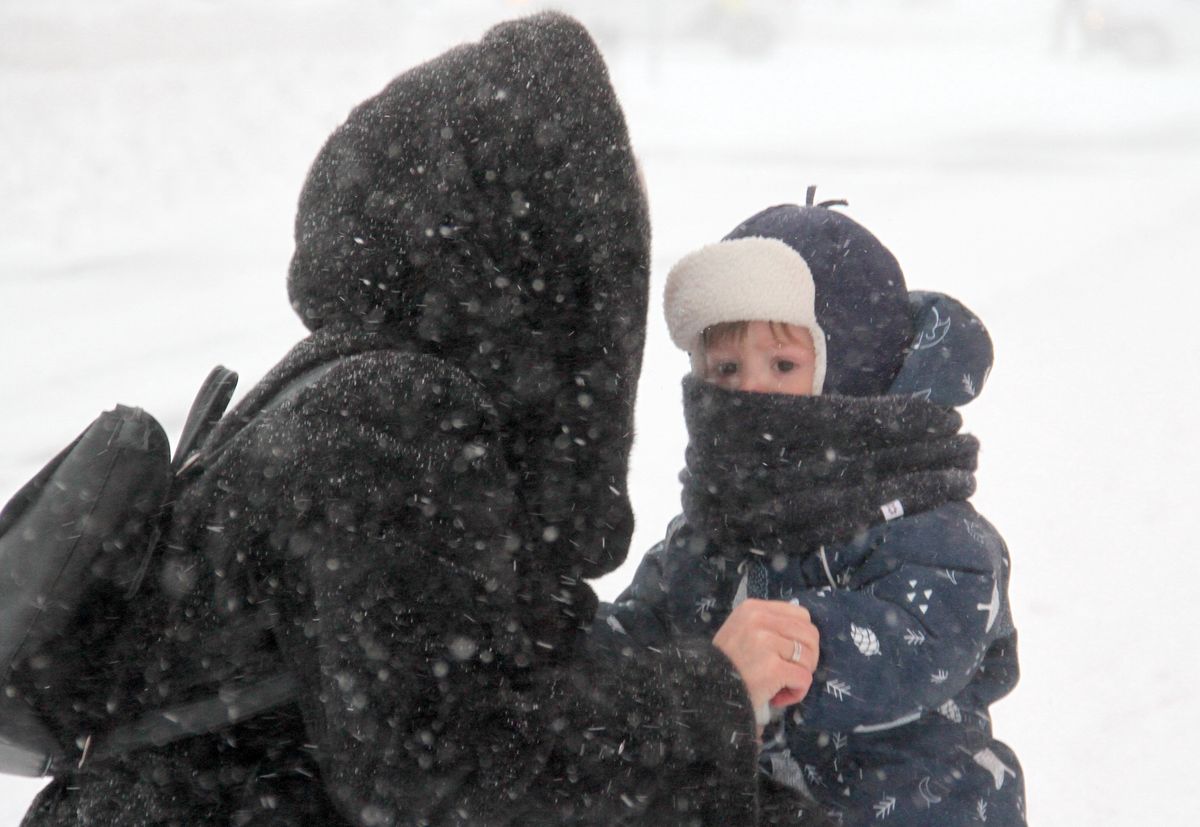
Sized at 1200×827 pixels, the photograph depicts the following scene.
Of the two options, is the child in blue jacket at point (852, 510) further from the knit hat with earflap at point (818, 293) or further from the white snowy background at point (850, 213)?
the white snowy background at point (850, 213)

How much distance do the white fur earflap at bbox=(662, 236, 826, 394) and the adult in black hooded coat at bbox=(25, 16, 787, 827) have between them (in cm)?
40

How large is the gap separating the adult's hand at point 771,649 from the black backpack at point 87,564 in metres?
0.62

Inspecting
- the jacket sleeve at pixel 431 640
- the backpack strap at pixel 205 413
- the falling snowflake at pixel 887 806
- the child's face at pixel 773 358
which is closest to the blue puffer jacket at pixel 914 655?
the falling snowflake at pixel 887 806

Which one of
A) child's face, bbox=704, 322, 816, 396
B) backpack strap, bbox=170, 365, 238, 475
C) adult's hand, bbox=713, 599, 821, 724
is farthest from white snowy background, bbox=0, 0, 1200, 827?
adult's hand, bbox=713, 599, 821, 724

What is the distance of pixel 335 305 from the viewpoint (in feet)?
4.93

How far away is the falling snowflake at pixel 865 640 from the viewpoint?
1800 millimetres

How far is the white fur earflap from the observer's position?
6.49 feet

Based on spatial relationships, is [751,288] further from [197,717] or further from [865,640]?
[197,717]

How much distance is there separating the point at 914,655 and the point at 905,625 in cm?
5

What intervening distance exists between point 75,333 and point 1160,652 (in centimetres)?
575

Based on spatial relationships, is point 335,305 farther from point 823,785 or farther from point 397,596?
point 823,785

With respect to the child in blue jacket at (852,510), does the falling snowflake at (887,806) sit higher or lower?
lower

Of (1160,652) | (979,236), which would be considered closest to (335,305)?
(1160,652)

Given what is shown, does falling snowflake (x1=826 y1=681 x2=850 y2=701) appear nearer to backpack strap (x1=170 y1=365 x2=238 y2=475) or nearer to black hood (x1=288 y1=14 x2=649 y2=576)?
black hood (x1=288 y1=14 x2=649 y2=576)
